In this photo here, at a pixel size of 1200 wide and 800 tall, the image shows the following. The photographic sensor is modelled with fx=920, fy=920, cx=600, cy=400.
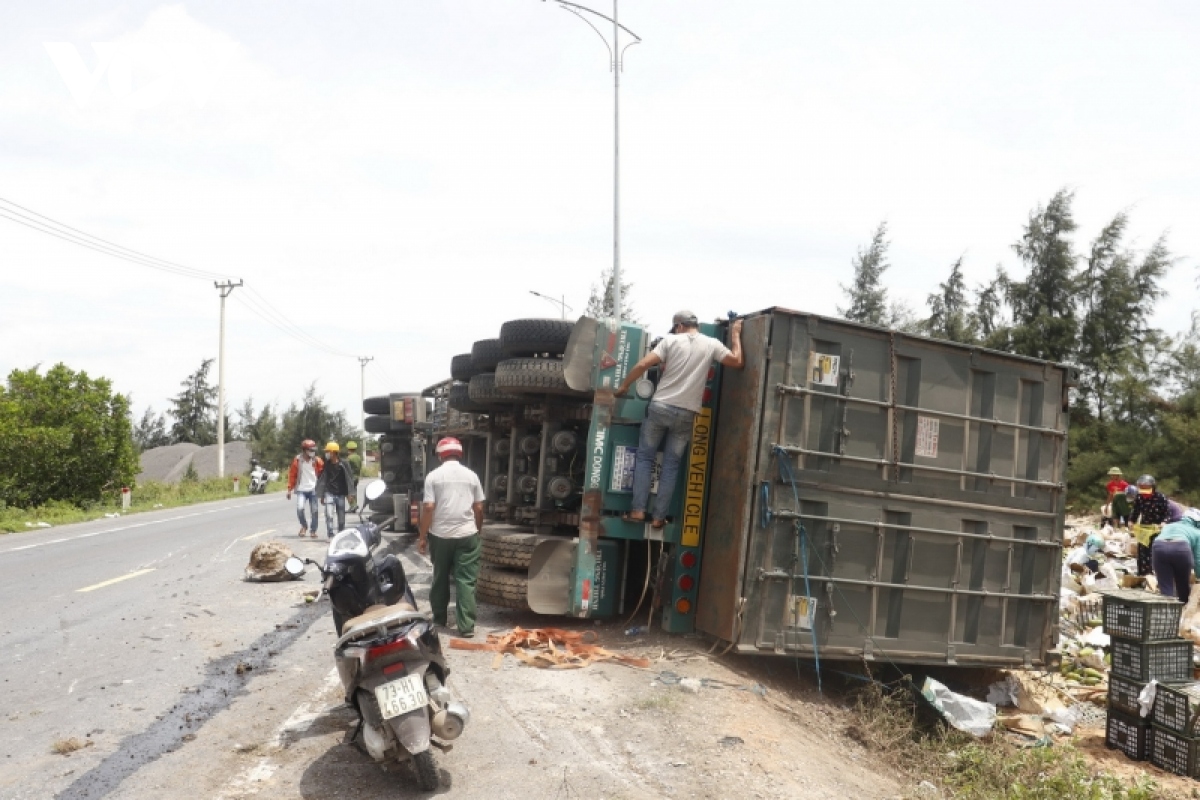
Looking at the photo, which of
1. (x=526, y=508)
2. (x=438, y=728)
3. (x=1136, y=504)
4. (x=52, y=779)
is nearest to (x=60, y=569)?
(x=526, y=508)

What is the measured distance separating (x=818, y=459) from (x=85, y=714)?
5.25 meters

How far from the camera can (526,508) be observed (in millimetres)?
8922

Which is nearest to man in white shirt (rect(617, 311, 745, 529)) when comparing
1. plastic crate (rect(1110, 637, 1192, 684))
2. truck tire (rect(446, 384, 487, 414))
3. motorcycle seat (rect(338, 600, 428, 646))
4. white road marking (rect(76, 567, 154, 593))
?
motorcycle seat (rect(338, 600, 428, 646))

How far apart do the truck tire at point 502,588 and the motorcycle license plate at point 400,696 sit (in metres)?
3.28

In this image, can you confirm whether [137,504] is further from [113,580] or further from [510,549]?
[510,549]

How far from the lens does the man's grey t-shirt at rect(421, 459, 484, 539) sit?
24.2ft

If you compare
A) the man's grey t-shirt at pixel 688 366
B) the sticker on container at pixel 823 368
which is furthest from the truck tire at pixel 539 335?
the sticker on container at pixel 823 368

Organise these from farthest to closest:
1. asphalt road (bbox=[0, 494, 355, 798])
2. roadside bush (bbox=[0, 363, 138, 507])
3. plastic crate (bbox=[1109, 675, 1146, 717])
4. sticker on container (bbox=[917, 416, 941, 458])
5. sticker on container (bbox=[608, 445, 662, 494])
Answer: roadside bush (bbox=[0, 363, 138, 507]), sticker on container (bbox=[608, 445, 662, 494]), sticker on container (bbox=[917, 416, 941, 458]), plastic crate (bbox=[1109, 675, 1146, 717]), asphalt road (bbox=[0, 494, 355, 798])

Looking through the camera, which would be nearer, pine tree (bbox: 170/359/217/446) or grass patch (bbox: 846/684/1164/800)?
grass patch (bbox: 846/684/1164/800)

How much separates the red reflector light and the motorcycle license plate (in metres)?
0.15

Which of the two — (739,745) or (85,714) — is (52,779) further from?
(739,745)

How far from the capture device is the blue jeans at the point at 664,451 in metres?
7.20

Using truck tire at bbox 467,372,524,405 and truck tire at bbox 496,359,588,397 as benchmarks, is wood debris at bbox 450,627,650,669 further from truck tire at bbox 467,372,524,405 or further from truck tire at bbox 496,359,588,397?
truck tire at bbox 467,372,524,405

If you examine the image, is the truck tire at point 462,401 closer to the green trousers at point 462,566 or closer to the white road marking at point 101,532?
the green trousers at point 462,566
